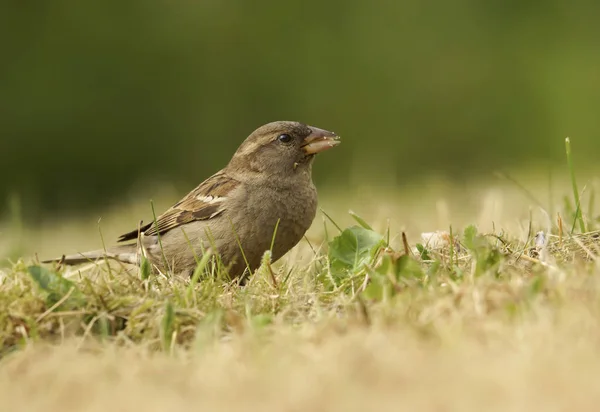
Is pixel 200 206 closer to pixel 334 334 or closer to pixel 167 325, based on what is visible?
pixel 167 325

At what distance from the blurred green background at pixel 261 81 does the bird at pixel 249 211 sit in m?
9.02

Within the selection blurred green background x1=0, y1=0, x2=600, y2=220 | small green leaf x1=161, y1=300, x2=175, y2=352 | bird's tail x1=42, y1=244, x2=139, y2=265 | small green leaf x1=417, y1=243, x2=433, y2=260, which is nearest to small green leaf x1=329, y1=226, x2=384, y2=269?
small green leaf x1=417, y1=243, x2=433, y2=260

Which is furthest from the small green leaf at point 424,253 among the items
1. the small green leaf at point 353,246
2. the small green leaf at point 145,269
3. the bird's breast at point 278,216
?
the small green leaf at point 145,269

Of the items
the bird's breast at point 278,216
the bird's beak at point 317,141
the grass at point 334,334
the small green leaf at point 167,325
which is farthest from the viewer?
the bird's beak at point 317,141

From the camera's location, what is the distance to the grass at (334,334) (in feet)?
6.53

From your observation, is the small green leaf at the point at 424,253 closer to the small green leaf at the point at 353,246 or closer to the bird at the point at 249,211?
the small green leaf at the point at 353,246

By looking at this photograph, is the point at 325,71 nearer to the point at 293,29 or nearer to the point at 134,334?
the point at 293,29

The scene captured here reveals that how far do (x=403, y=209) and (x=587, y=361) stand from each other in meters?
4.75

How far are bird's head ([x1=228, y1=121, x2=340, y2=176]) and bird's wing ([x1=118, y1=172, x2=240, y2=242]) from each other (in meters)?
0.13

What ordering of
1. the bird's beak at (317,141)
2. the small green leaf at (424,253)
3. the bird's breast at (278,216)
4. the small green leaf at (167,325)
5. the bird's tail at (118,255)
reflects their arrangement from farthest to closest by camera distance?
the bird's tail at (118,255) → the bird's beak at (317,141) → the bird's breast at (278,216) → the small green leaf at (424,253) → the small green leaf at (167,325)

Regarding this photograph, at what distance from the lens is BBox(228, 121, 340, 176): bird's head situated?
15.0 feet

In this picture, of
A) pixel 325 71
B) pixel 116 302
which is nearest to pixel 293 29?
pixel 325 71

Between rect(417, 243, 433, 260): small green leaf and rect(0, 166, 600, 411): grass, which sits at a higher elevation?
rect(0, 166, 600, 411): grass

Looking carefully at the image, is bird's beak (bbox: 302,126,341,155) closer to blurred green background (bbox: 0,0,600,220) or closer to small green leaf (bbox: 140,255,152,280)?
small green leaf (bbox: 140,255,152,280)
